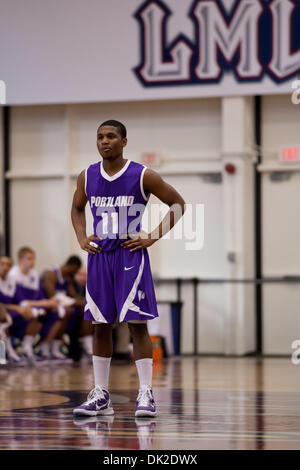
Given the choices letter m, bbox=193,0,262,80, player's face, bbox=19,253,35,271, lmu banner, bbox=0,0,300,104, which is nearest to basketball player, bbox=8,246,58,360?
player's face, bbox=19,253,35,271

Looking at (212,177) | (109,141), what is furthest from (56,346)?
(109,141)

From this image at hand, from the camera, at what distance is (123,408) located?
17.0ft

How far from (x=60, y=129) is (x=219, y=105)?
2285 millimetres

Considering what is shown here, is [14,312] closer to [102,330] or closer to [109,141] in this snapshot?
[102,330]

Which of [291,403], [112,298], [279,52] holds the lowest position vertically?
[291,403]

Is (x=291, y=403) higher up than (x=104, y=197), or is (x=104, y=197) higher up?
(x=104, y=197)

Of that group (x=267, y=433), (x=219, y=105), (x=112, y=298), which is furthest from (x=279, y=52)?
(x=267, y=433)

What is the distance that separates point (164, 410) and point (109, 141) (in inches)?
63.1

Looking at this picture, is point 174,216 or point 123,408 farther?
point 123,408

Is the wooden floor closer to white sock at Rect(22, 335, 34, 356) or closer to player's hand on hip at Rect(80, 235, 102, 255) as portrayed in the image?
player's hand on hip at Rect(80, 235, 102, 255)
